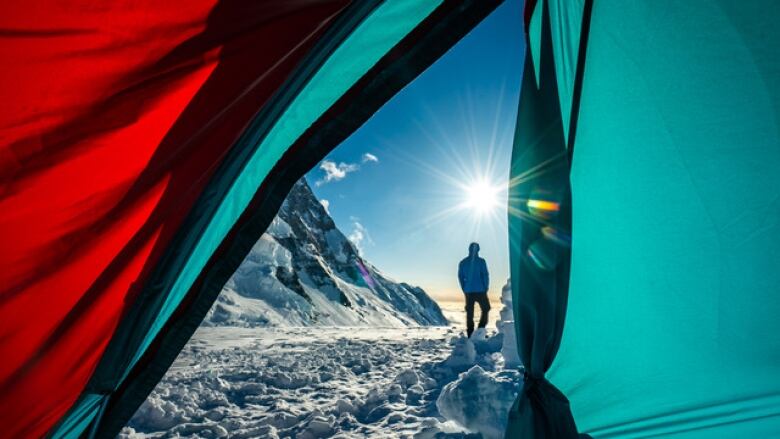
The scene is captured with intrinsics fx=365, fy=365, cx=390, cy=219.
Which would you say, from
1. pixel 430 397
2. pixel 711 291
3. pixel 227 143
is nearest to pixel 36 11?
pixel 227 143

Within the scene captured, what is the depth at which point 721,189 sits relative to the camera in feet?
5.04

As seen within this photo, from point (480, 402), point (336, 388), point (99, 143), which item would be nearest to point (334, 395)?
point (336, 388)

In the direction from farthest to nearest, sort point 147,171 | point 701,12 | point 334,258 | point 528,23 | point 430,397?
point 334,258, point 430,397, point 528,23, point 701,12, point 147,171

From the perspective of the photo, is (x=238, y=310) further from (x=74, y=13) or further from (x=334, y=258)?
(x=334, y=258)

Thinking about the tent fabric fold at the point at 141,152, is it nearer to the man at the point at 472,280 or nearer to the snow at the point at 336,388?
the snow at the point at 336,388

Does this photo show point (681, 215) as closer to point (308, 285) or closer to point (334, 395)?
point (334, 395)

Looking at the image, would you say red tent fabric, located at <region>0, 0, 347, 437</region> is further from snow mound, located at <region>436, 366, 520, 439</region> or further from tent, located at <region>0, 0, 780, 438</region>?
snow mound, located at <region>436, 366, 520, 439</region>

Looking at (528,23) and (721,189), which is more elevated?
(528,23)

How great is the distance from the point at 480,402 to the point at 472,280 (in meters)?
3.57

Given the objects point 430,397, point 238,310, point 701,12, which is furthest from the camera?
point 238,310

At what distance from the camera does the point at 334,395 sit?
4.13m

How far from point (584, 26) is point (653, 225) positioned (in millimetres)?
970

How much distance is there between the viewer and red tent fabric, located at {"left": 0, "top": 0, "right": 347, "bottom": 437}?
3.01 ft

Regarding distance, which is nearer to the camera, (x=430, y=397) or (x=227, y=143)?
(x=227, y=143)
